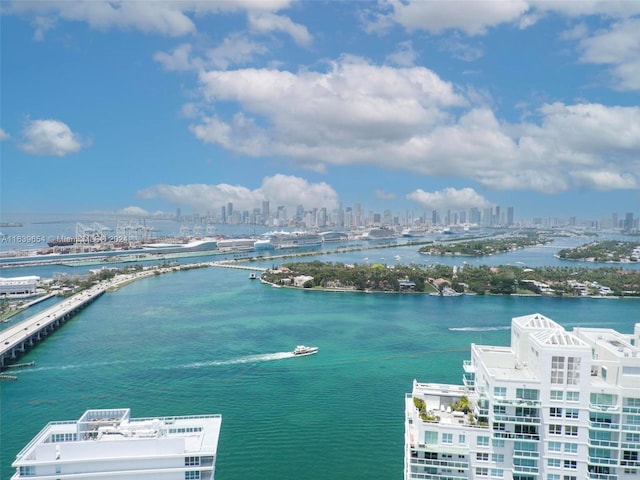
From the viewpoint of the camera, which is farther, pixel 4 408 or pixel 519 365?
pixel 4 408

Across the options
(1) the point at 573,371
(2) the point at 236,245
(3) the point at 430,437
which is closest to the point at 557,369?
(1) the point at 573,371

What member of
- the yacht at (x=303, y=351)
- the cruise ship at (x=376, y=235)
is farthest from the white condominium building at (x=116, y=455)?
the cruise ship at (x=376, y=235)

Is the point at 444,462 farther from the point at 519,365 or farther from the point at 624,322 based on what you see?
the point at 624,322

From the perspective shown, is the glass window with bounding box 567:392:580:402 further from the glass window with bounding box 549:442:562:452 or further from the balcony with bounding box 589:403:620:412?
the glass window with bounding box 549:442:562:452

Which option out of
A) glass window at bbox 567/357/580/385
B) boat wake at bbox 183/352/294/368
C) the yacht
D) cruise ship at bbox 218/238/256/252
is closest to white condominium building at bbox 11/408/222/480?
glass window at bbox 567/357/580/385

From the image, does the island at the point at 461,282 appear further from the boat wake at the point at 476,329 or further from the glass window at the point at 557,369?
the glass window at the point at 557,369

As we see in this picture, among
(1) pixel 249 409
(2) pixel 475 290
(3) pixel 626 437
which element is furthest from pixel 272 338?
(2) pixel 475 290

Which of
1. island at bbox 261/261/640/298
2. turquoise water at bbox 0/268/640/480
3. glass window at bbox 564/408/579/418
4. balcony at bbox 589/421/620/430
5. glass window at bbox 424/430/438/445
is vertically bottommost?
turquoise water at bbox 0/268/640/480
